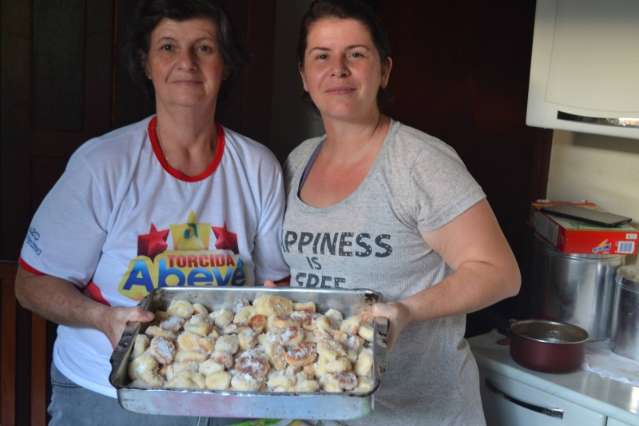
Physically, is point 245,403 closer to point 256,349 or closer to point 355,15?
point 256,349

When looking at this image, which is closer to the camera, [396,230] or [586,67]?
[396,230]

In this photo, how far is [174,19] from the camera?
1487 millimetres

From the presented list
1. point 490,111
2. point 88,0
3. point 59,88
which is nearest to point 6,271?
point 59,88

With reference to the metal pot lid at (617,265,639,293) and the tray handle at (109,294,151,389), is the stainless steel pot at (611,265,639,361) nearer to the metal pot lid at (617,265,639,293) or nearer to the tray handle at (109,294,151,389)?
the metal pot lid at (617,265,639,293)

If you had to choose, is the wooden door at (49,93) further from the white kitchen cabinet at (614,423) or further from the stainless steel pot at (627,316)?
the white kitchen cabinet at (614,423)

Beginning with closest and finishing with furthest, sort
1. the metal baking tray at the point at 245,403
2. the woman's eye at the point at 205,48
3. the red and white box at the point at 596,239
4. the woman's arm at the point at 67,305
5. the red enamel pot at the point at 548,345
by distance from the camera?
1. the metal baking tray at the point at 245,403
2. the woman's arm at the point at 67,305
3. the woman's eye at the point at 205,48
4. the red enamel pot at the point at 548,345
5. the red and white box at the point at 596,239

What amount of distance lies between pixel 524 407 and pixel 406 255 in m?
0.67

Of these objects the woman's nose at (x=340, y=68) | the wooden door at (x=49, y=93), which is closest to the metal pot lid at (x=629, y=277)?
the woman's nose at (x=340, y=68)

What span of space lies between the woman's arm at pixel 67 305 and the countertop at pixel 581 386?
3.25 ft

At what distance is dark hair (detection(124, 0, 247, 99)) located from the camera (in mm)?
1488

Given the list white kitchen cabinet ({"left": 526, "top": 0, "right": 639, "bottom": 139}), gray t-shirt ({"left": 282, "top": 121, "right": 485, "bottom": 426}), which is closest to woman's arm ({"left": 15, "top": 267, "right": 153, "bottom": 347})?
gray t-shirt ({"left": 282, "top": 121, "right": 485, "bottom": 426})

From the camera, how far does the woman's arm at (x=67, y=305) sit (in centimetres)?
130

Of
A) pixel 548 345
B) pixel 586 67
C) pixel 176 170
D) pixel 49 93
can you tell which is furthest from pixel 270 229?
pixel 49 93

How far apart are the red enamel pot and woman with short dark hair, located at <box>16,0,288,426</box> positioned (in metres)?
0.72
